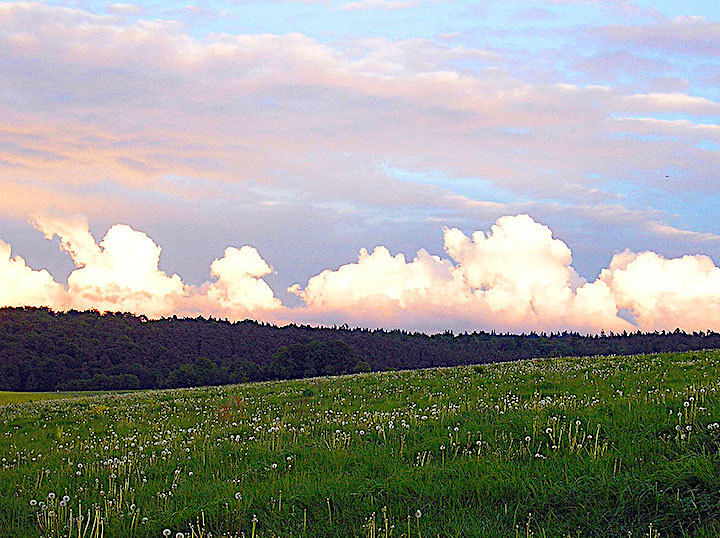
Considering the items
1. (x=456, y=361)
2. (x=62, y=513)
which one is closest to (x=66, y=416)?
(x=62, y=513)

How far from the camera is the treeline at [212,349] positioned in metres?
97.9

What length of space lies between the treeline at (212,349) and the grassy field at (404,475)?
246ft

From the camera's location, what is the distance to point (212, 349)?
437 feet

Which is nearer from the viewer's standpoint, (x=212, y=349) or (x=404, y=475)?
(x=404, y=475)

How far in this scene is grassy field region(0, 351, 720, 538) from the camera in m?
8.16

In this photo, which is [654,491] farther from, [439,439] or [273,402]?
[273,402]

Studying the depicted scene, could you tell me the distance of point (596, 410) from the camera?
1292 cm

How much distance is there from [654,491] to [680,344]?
87.5 m

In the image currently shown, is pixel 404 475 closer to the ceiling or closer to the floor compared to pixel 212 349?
closer to the ceiling

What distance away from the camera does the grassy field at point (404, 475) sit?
8.16m

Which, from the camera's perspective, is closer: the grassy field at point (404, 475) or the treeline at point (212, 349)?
the grassy field at point (404, 475)

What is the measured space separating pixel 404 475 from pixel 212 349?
128 metres

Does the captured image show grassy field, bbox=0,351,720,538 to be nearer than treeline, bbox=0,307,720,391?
Yes

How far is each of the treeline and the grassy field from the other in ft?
246
